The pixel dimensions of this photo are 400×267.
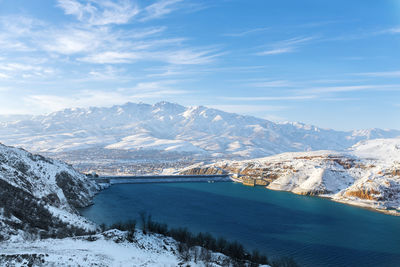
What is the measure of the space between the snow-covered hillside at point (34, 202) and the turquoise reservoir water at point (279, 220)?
11074 millimetres

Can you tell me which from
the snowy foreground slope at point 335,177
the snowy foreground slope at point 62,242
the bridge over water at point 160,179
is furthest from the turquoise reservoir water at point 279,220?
the bridge over water at point 160,179

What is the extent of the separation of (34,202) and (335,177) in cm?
12384

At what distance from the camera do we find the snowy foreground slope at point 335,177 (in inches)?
4395

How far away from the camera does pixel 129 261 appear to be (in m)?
40.2

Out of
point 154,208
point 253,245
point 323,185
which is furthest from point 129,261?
point 323,185

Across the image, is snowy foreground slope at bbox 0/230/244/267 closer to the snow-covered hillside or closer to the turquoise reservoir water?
the snow-covered hillside

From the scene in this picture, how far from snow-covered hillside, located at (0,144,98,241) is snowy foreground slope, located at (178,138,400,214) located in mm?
93928

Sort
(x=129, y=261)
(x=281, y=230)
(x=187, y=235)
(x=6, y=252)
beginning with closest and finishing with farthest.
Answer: (x=6, y=252), (x=129, y=261), (x=187, y=235), (x=281, y=230)

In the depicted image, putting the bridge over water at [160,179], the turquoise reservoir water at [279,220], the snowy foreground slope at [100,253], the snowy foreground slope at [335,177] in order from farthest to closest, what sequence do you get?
the bridge over water at [160,179] < the snowy foreground slope at [335,177] < the turquoise reservoir water at [279,220] < the snowy foreground slope at [100,253]

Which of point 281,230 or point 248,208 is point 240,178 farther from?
point 281,230

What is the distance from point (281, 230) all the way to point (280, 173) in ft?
294

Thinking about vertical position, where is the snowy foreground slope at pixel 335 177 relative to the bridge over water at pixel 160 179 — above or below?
above

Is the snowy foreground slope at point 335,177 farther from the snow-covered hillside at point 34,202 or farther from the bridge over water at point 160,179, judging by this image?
the snow-covered hillside at point 34,202

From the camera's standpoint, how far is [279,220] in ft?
275
